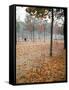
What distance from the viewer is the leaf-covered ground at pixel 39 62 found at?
9.02 feet

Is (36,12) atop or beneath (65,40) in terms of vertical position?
atop

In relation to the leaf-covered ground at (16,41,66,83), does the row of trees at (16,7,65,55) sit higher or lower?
higher

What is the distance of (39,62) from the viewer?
9.32 feet

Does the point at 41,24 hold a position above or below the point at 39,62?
above

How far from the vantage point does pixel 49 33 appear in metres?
2.86

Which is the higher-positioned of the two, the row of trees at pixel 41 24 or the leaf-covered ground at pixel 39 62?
the row of trees at pixel 41 24

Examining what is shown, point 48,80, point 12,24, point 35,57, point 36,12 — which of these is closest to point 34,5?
point 36,12

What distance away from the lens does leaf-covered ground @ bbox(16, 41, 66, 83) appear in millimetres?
2750

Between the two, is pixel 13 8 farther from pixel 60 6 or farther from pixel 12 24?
pixel 60 6
